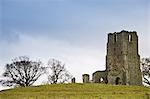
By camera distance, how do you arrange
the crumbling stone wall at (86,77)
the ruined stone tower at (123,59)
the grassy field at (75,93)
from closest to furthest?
the grassy field at (75,93)
the crumbling stone wall at (86,77)
the ruined stone tower at (123,59)

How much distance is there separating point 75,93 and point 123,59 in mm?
22742

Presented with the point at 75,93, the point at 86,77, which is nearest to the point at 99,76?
the point at 86,77

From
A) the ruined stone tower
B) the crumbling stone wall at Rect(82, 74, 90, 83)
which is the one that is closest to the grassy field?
the crumbling stone wall at Rect(82, 74, 90, 83)

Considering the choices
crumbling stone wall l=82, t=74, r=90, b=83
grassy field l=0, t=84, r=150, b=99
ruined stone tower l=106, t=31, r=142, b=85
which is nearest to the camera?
grassy field l=0, t=84, r=150, b=99

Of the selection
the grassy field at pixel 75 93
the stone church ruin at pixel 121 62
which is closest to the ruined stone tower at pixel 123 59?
the stone church ruin at pixel 121 62

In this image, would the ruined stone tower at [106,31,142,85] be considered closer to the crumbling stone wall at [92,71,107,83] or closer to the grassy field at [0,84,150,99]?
the crumbling stone wall at [92,71,107,83]

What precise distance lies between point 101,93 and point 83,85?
6.76 m

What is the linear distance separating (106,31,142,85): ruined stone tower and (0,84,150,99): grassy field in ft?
50.5

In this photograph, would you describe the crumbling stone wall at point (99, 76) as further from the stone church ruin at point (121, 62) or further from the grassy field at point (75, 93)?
the grassy field at point (75, 93)

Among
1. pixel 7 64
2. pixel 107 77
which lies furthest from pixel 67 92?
pixel 7 64

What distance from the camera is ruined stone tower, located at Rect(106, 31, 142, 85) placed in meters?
63.6

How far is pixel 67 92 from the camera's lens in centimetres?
4353

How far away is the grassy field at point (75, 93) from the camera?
138ft

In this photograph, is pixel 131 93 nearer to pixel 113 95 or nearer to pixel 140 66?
pixel 113 95
